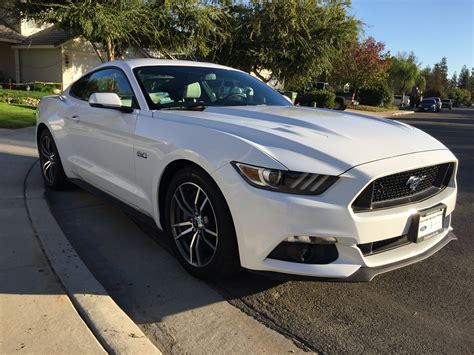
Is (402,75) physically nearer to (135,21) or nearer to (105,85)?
(135,21)

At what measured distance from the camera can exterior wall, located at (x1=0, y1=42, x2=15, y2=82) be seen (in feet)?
88.6

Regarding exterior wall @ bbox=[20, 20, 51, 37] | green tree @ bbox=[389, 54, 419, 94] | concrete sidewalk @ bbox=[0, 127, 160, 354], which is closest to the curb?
concrete sidewalk @ bbox=[0, 127, 160, 354]

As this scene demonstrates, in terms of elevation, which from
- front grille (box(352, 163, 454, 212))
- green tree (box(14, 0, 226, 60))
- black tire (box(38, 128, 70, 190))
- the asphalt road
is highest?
green tree (box(14, 0, 226, 60))

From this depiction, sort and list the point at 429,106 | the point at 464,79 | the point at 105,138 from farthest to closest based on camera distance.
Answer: the point at 464,79
the point at 429,106
the point at 105,138

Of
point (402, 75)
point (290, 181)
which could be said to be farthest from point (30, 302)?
point (402, 75)

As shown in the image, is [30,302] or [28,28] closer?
[30,302]

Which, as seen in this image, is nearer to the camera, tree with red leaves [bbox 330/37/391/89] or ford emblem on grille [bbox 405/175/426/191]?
ford emblem on grille [bbox 405/175/426/191]

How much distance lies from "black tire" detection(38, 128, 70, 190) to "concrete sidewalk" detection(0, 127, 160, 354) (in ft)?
2.69

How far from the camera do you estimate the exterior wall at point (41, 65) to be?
25.7m

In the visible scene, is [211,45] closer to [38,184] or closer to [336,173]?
[38,184]

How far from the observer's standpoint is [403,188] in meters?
3.14

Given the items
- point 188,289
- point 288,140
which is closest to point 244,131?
point 288,140

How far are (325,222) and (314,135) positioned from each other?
0.67 m

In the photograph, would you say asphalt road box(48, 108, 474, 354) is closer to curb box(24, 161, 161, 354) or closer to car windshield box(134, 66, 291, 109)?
curb box(24, 161, 161, 354)
